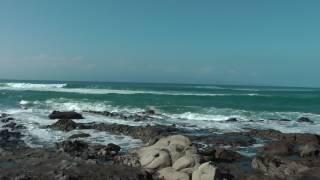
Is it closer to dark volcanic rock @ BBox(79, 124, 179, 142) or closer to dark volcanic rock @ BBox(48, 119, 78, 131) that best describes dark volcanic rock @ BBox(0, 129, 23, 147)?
dark volcanic rock @ BBox(48, 119, 78, 131)

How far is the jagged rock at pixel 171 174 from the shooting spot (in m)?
11.0

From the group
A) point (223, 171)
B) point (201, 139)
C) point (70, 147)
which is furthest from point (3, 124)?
point (223, 171)

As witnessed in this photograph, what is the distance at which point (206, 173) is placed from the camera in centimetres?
1076

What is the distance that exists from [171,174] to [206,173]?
38.0 inches

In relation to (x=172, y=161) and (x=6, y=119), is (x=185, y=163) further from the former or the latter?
(x=6, y=119)

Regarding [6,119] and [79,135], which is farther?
[6,119]

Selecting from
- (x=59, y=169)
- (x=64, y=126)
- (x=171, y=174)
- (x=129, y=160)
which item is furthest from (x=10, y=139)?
(x=171, y=174)

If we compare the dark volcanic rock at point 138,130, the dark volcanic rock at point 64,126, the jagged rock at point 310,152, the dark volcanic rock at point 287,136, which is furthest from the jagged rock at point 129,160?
the dark volcanic rock at point 64,126

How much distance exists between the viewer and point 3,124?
71.8ft

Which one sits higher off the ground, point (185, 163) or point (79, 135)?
point (185, 163)

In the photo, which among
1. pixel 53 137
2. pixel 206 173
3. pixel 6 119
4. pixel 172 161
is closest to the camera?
pixel 206 173

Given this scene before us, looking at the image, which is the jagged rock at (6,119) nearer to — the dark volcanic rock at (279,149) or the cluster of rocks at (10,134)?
the cluster of rocks at (10,134)

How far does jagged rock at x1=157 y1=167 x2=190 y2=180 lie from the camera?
36.1ft

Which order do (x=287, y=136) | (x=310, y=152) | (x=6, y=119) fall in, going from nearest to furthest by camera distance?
1. (x=310, y=152)
2. (x=287, y=136)
3. (x=6, y=119)
